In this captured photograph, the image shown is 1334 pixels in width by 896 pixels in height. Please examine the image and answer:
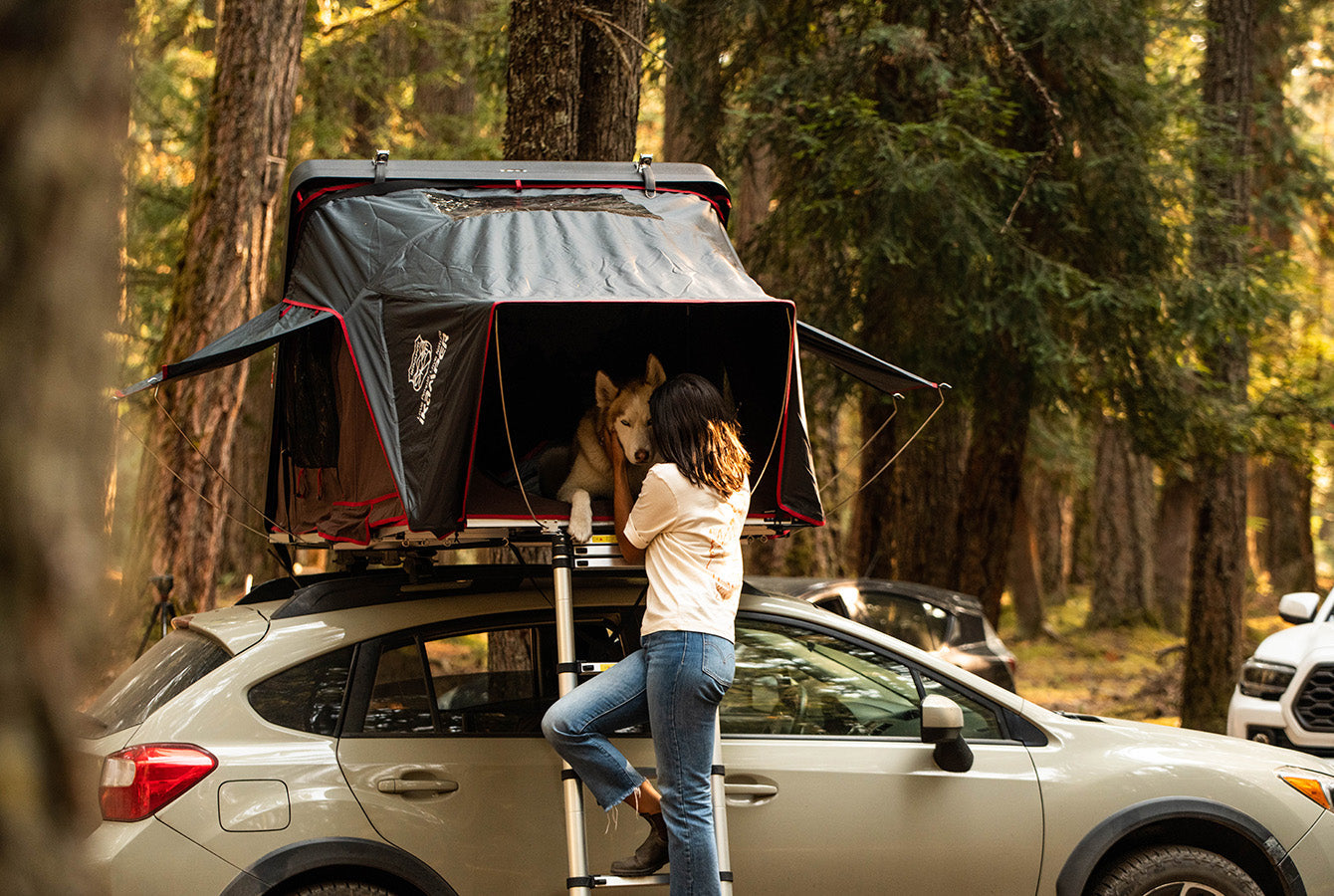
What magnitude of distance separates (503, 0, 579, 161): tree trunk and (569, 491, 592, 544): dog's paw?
12.1 ft


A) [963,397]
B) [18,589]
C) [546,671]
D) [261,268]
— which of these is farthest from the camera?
[261,268]

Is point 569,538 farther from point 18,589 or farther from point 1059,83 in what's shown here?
point 1059,83

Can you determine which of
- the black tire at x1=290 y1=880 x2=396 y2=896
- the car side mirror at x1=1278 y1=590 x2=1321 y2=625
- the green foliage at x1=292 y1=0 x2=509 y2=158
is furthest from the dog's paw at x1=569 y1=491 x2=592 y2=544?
the green foliage at x1=292 y1=0 x2=509 y2=158

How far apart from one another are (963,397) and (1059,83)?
3097 millimetres

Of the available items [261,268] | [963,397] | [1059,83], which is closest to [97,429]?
[963,397]

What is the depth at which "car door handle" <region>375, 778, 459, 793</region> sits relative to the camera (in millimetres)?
4309

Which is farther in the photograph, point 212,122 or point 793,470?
point 212,122

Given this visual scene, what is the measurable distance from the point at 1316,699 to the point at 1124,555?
559 inches

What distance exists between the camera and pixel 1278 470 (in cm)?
2542

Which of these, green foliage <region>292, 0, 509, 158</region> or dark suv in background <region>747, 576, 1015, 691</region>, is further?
green foliage <region>292, 0, 509, 158</region>

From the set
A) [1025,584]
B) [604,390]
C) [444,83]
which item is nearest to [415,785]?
[604,390]

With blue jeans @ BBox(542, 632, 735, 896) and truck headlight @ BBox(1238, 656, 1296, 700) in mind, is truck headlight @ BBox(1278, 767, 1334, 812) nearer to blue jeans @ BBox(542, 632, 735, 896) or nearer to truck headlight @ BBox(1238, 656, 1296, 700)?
blue jeans @ BBox(542, 632, 735, 896)

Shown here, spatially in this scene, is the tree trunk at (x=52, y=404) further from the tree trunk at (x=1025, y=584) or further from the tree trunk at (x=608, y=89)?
the tree trunk at (x=1025, y=584)

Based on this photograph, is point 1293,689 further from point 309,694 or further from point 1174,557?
point 1174,557
